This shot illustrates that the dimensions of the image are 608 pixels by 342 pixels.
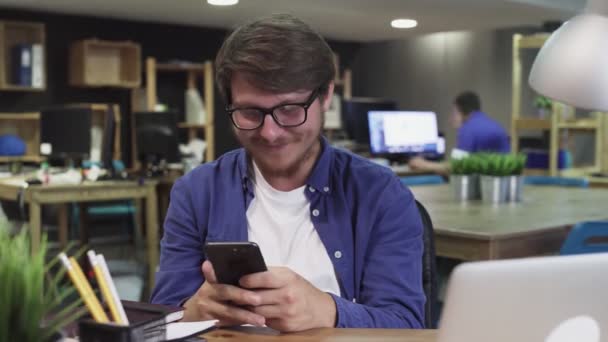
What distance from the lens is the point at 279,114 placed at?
5.17 feet

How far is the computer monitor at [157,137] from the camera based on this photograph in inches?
250

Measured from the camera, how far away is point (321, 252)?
5.53ft

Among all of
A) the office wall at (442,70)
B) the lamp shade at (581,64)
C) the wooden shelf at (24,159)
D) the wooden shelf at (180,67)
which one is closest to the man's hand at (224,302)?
the lamp shade at (581,64)

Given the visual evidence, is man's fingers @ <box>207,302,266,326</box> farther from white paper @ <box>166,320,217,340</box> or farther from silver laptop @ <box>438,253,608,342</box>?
silver laptop @ <box>438,253,608,342</box>

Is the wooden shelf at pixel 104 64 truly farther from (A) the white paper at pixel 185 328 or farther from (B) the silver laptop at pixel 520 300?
(B) the silver laptop at pixel 520 300

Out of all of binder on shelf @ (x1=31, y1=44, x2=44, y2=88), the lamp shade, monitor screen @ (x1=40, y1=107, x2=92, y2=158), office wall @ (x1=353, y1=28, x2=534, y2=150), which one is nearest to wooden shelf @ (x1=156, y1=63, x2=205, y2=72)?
binder on shelf @ (x1=31, y1=44, x2=44, y2=88)

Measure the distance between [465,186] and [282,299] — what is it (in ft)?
8.70

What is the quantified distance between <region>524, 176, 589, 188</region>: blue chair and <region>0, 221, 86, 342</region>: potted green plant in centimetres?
432

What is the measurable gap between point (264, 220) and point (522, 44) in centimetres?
477

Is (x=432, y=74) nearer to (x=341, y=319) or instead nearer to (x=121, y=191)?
(x=121, y=191)

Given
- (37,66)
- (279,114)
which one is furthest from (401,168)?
(279,114)

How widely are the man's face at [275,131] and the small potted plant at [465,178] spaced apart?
2.26 metres

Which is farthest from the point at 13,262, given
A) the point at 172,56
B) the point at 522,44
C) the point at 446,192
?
the point at 172,56

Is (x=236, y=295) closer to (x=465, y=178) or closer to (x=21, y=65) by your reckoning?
(x=465, y=178)
